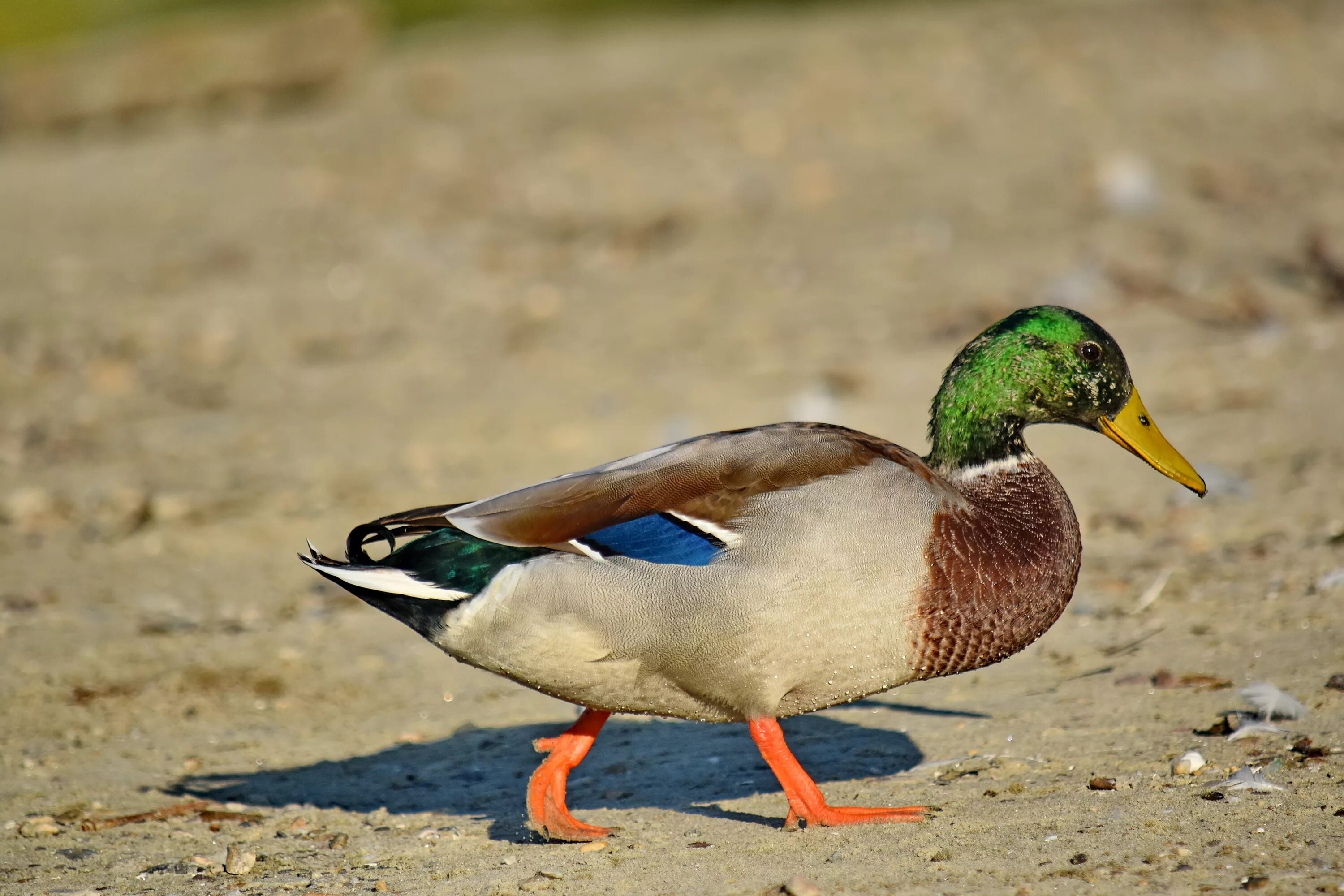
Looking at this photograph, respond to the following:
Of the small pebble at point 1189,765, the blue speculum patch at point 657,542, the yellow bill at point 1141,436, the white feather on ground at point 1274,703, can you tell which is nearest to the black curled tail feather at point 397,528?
the blue speculum patch at point 657,542

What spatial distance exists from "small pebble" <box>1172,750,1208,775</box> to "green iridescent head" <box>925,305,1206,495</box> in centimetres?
67

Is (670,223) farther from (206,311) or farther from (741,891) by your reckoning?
(741,891)

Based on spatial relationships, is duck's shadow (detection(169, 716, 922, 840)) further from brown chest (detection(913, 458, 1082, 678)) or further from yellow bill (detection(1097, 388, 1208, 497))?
yellow bill (detection(1097, 388, 1208, 497))

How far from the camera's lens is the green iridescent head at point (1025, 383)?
382 cm

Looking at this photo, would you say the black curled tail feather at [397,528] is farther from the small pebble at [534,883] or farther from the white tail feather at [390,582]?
the small pebble at [534,883]

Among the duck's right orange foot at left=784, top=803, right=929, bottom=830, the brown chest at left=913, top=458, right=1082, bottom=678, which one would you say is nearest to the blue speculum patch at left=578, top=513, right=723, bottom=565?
the brown chest at left=913, top=458, right=1082, bottom=678

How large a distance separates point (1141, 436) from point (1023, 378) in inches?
15.1

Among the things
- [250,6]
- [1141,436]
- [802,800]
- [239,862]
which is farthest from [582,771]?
[250,6]

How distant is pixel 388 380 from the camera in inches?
322

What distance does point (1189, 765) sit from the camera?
3.63m

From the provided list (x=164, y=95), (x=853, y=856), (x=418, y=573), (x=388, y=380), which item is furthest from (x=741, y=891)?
(x=164, y=95)

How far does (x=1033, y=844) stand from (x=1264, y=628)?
5.31 feet

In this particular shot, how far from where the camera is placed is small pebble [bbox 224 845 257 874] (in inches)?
141

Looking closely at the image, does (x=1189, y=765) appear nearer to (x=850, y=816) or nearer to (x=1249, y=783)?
(x=1249, y=783)
